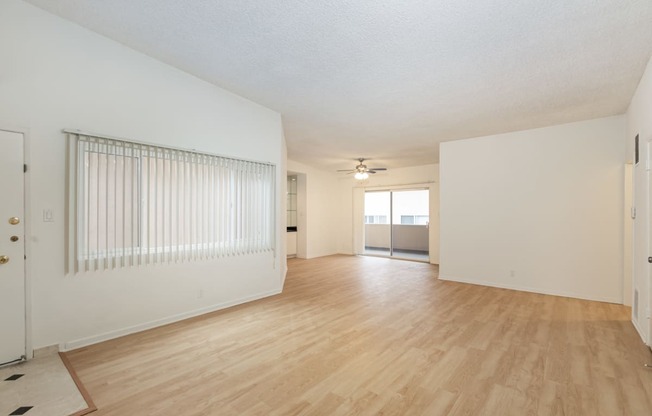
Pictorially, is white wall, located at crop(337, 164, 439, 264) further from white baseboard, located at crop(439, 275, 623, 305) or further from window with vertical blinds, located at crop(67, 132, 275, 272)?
window with vertical blinds, located at crop(67, 132, 275, 272)

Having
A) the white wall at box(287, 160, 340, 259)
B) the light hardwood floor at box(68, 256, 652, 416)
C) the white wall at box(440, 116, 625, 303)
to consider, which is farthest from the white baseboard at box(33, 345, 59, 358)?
the white wall at box(287, 160, 340, 259)

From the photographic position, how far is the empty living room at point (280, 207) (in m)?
2.30

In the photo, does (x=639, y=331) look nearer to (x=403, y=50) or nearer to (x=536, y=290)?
(x=536, y=290)

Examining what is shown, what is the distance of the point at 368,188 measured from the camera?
949cm

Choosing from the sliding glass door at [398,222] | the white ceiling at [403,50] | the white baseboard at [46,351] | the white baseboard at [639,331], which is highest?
the white ceiling at [403,50]

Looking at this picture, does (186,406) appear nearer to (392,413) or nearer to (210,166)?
(392,413)

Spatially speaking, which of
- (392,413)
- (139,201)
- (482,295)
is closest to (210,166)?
(139,201)

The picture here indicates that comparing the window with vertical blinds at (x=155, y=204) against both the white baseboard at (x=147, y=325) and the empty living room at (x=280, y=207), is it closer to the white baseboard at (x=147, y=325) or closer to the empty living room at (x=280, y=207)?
the empty living room at (x=280, y=207)

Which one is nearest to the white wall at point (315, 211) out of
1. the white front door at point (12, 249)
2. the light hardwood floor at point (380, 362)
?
the light hardwood floor at point (380, 362)

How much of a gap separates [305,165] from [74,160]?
6.21 metres

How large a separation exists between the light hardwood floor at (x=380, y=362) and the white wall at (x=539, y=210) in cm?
73

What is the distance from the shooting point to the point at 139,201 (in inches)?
128

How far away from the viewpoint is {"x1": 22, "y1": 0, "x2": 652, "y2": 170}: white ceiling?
234cm

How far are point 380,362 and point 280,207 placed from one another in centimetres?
302
